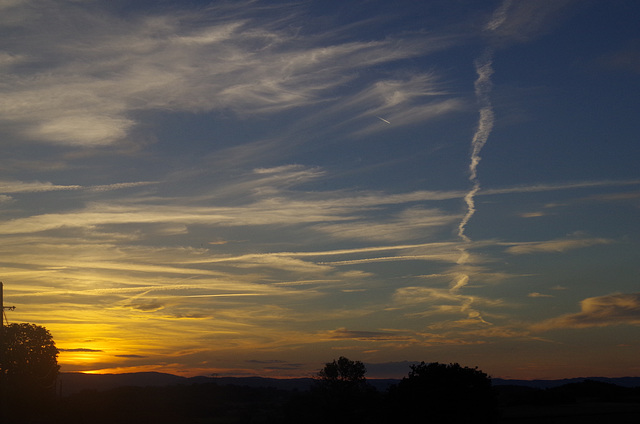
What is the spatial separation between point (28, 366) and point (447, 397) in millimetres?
70140

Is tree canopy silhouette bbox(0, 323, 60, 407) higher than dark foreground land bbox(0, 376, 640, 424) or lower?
higher

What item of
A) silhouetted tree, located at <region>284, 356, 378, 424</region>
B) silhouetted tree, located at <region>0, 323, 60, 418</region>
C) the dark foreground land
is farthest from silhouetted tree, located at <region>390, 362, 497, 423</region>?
silhouetted tree, located at <region>0, 323, 60, 418</region>

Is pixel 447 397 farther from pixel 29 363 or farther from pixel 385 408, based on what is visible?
pixel 29 363

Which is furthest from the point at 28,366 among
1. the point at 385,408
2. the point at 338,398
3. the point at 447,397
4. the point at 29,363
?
the point at 447,397

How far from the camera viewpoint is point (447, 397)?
65125 millimetres

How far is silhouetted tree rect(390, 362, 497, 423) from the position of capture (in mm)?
64688

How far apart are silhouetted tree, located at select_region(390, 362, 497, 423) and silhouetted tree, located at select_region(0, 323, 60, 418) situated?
61.8 meters

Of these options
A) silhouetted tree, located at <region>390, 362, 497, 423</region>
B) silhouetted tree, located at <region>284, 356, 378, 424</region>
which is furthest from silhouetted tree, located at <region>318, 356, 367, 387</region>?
silhouetted tree, located at <region>390, 362, 497, 423</region>

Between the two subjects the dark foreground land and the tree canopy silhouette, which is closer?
the dark foreground land

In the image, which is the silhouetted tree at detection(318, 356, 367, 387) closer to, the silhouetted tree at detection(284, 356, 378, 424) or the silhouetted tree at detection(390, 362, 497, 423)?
the silhouetted tree at detection(284, 356, 378, 424)

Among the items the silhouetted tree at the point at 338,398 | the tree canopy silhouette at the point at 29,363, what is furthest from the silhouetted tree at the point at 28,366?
the silhouetted tree at the point at 338,398

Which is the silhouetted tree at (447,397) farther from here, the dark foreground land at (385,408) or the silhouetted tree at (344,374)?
the silhouetted tree at (344,374)

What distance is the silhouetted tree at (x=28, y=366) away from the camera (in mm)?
96812

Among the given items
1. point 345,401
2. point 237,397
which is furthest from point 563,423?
point 237,397
